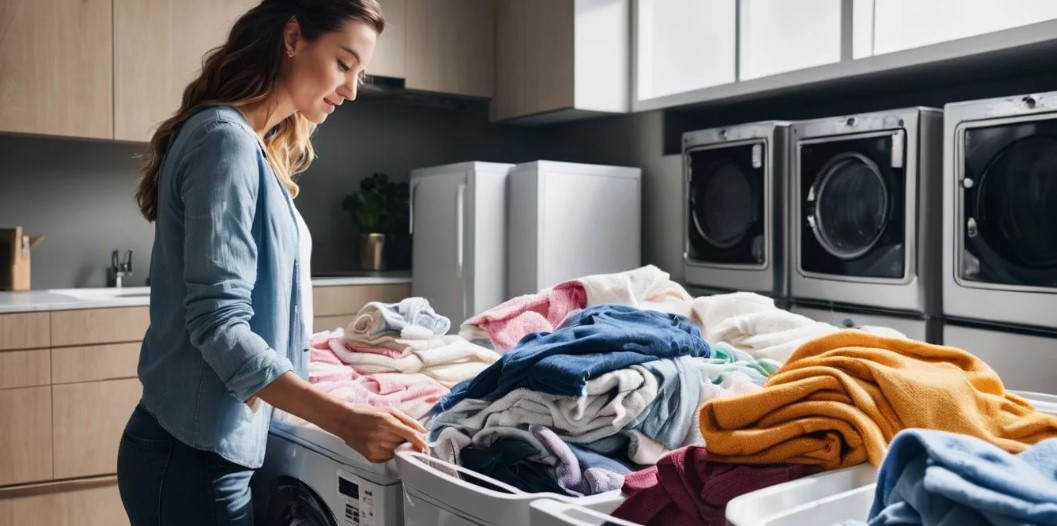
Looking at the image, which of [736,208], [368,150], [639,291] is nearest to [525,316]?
[639,291]

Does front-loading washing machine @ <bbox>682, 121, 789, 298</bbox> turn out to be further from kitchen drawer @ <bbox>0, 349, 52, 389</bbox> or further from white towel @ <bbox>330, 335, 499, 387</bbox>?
kitchen drawer @ <bbox>0, 349, 52, 389</bbox>

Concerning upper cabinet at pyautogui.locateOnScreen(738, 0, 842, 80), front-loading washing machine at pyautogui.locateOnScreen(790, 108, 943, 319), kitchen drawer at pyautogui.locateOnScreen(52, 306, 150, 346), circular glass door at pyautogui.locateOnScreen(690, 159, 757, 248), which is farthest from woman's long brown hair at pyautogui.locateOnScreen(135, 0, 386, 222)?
upper cabinet at pyautogui.locateOnScreen(738, 0, 842, 80)

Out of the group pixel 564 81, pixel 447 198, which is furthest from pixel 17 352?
pixel 564 81

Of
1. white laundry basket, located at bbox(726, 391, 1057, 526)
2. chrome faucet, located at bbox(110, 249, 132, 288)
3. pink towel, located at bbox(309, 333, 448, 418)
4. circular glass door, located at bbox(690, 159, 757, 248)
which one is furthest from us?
chrome faucet, located at bbox(110, 249, 132, 288)

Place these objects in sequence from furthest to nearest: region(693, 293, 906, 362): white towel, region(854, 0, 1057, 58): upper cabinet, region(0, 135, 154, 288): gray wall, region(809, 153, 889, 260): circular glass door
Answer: region(0, 135, 154, 288): gray wall < region(809, 153, 889, 260): circular glass door < region(854, 0, 1057, 58): upper cabinet < region(693, 293, 906, 362): white towel

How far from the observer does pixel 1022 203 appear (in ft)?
7.79

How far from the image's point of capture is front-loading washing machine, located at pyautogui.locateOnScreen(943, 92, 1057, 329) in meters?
2.31

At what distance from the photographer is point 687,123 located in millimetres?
3920

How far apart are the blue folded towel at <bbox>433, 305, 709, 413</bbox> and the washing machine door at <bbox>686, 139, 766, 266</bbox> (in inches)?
75.8

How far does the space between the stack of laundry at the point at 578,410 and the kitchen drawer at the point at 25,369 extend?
7.43ft

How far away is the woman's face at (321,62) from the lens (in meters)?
1.33

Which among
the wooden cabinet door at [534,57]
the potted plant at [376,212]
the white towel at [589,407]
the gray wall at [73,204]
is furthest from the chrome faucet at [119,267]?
the white towel at [589,407]

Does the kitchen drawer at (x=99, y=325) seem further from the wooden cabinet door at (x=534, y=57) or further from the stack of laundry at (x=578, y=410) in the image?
the stack of laundry at (x=578, y=410)

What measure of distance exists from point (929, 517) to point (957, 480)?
39mm
